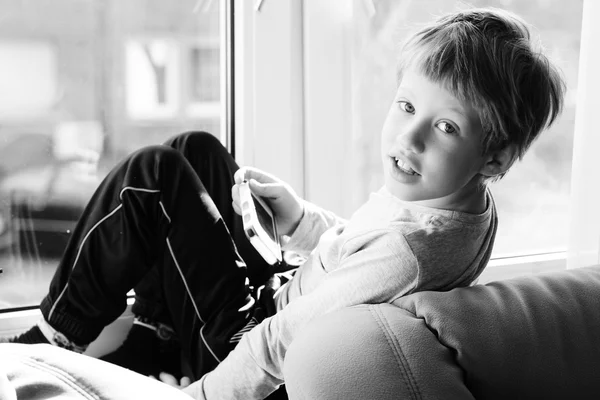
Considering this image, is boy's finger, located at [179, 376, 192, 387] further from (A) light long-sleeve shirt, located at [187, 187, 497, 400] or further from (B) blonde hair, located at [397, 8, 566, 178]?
(B) blonde hair, located at [397, 8, 566, 178]

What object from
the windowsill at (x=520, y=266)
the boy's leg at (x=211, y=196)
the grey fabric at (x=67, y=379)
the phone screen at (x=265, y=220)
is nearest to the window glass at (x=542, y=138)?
the windowsill at (x=520, y=266)

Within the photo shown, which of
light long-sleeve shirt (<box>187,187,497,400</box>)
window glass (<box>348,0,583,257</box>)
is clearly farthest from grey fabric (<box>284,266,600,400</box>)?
window glass (<box>348,0,583,257</box>)

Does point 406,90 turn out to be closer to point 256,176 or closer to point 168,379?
point 256,176

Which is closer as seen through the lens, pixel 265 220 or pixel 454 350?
pixel 454 350

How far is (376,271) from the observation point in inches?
35.8

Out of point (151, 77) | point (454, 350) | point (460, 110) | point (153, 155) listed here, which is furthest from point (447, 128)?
point (151, 77)

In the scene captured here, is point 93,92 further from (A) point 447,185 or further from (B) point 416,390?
(B) point 416,390

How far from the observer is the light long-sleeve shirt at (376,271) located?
2.96 feet

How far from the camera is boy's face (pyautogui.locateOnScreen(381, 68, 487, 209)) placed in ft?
2.97

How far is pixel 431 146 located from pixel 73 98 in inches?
31.3

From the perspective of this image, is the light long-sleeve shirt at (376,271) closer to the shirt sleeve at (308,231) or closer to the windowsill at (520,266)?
the shirt sleeve at (308,231)

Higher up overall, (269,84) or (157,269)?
(269,84)

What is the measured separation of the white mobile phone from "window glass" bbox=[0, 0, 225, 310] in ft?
1.37

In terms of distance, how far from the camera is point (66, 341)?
3.53 ft
